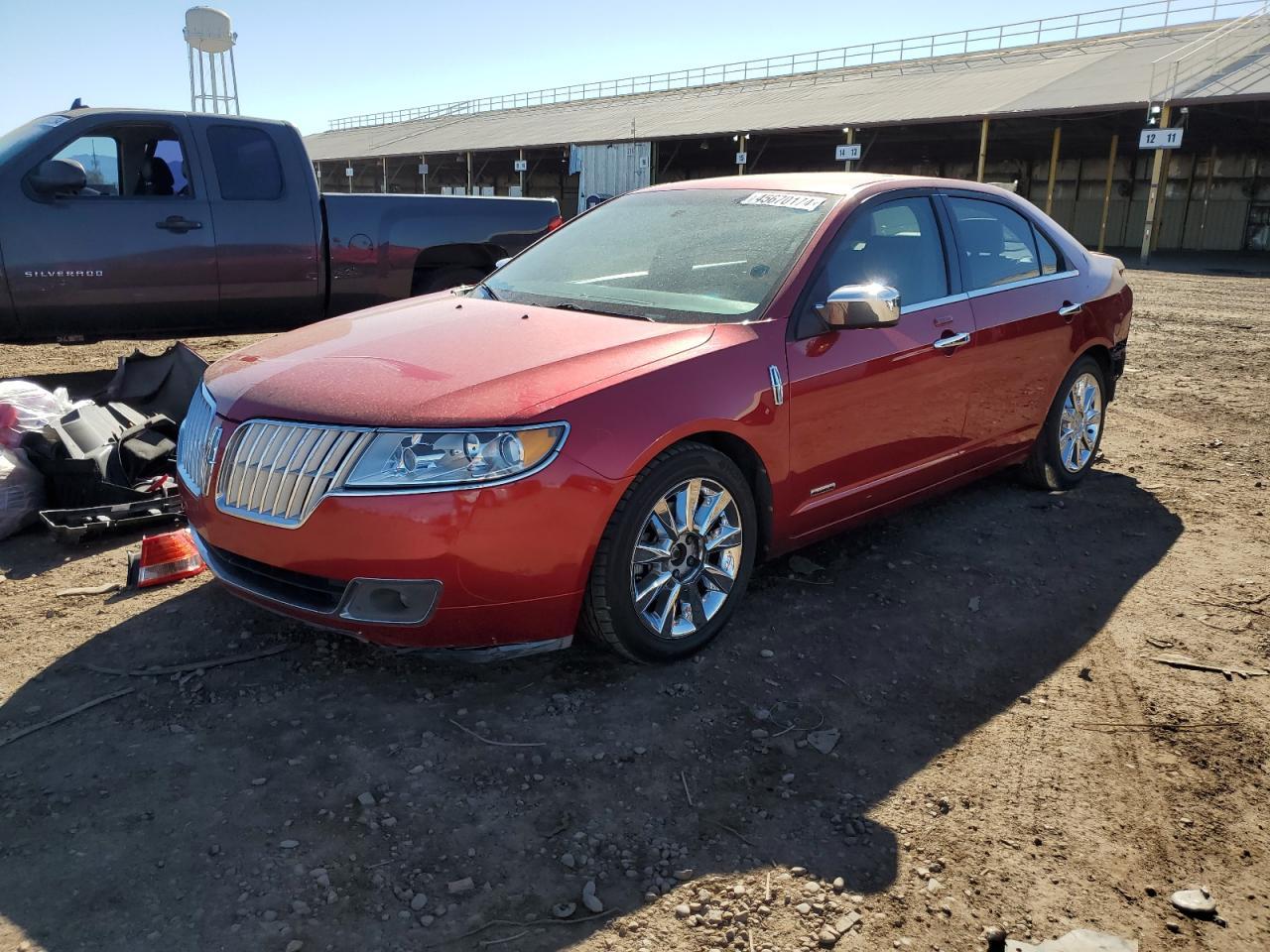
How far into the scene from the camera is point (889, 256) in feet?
14.4

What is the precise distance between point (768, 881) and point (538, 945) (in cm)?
62

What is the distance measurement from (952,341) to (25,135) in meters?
6.27

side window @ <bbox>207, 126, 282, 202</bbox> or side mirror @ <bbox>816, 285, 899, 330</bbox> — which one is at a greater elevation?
side window @ <bbox>207, 126, 282, 202</bbox>

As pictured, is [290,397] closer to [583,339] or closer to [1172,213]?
[583,339]

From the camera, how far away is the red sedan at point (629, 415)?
3057 mm

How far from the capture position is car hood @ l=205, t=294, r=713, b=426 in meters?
3.12

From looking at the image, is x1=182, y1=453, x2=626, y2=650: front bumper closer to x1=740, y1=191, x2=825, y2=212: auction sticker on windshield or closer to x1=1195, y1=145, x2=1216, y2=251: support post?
x1=740, y1=191, x2=825, y2=212: auction sticker on windshield

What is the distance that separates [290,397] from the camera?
10.8ft

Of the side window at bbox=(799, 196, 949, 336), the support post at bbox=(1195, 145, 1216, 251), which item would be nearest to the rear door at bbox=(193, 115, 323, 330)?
the side window at bbox=(799, 196, 949, 336)

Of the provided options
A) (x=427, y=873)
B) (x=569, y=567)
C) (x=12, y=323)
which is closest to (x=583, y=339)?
(x=569, y=567)

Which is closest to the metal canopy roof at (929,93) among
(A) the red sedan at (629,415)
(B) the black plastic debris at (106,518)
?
(B) the black plastic debris at (106,518)

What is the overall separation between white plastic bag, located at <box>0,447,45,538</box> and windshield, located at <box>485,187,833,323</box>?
240 cm

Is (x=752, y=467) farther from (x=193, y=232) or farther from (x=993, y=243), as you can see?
(x=193, y=232)

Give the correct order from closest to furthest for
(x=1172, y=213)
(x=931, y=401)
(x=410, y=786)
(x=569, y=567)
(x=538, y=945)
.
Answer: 1. (x=538, y=945)
2. (x=410, y=786)
3. (x=569, y=567)
4. (x=931, y=401)
5. (x=1172, y=213)
